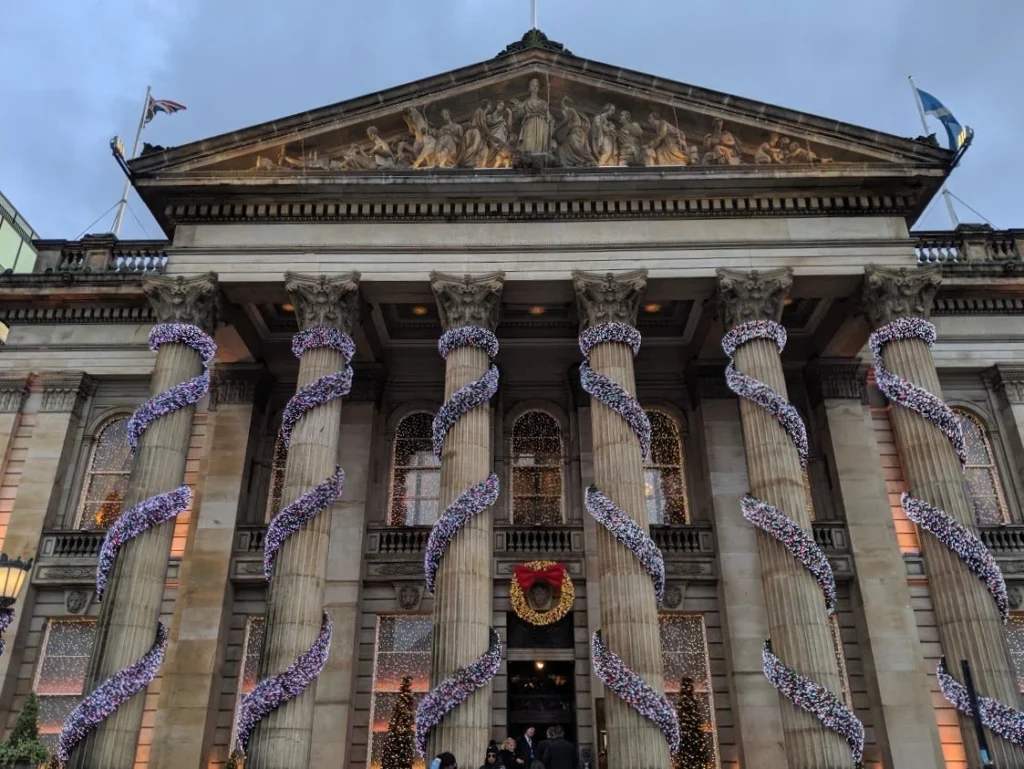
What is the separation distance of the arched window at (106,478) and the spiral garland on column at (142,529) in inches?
184

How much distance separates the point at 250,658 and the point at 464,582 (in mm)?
7181

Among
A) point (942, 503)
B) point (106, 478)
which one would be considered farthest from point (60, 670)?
point (942, 503)

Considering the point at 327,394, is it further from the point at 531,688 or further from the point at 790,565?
the point at 790,565

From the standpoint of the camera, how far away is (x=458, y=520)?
15.8 meters

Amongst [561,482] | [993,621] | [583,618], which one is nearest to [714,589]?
[583,618]

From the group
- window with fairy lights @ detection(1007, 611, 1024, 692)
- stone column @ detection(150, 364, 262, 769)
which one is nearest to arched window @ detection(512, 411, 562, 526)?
stone column @ detection(150, 364, 262, 769)

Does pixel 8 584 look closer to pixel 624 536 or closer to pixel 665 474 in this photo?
pixel 624 536

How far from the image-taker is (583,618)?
19375mm

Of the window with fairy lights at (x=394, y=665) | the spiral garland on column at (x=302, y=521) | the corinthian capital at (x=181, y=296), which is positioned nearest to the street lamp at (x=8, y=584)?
the spiral garland on column at (x=302, y=521)

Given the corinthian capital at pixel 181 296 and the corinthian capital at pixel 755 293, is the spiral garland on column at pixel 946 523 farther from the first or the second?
the corinthian capital at pixel 181 296

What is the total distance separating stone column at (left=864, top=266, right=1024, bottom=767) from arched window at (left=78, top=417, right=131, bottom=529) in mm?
18697

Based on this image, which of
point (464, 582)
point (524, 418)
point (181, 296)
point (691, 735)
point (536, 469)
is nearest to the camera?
point (464, 582)

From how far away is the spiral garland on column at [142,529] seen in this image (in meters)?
14.3

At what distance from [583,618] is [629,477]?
16.2ft
